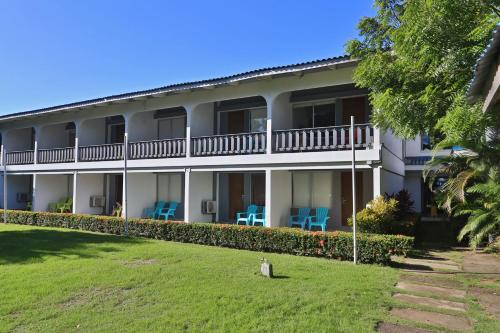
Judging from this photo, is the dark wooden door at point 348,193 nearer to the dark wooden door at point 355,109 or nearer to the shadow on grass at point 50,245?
the dark wooden door at point 355,109

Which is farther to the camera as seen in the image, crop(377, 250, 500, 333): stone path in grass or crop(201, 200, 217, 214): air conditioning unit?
crop(201, 200, 217, 214): air conditioning unit

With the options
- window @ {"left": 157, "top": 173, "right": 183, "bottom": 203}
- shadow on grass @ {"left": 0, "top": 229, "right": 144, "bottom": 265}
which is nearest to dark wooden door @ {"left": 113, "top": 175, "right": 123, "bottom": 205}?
window @ {"left": 157, "top": 173, "right": 183, "bottom": 203}

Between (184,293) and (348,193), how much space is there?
32.0 ft

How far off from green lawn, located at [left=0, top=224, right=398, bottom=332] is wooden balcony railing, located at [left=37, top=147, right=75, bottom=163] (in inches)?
401

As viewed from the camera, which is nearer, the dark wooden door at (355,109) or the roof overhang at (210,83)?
the roof overhang at (210,83)

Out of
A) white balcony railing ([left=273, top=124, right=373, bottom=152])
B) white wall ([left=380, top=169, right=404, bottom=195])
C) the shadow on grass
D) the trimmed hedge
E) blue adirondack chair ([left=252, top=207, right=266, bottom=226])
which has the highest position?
white balcony railing ([left=273, top=124, right=373, bottom=152])

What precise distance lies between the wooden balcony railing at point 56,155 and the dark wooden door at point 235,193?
321 inches

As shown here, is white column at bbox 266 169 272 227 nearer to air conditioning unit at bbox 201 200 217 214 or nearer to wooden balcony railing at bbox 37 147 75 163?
air conditioning unit at bbox 201 200 217 214

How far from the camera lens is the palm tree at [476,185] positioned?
393 inches

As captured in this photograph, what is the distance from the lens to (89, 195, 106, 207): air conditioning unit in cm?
1998

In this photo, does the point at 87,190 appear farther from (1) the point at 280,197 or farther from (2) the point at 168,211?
(1) the point at 280,197

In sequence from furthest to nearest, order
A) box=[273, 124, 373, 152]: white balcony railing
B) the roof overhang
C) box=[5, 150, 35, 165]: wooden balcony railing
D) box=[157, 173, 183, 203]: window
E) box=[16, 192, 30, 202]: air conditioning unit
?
box=[16, 192, 30, 202]: air conditioning unit, box=[5, 150, 35, 165]: wooden balcony railing, box=[157, 173, 183, 203]: window, the roof overhang, box=[273, 124, 373, 152]: white balcony railing

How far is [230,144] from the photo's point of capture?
14883 mm

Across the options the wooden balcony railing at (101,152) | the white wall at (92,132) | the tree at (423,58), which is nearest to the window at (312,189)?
the tree at (423,58)
